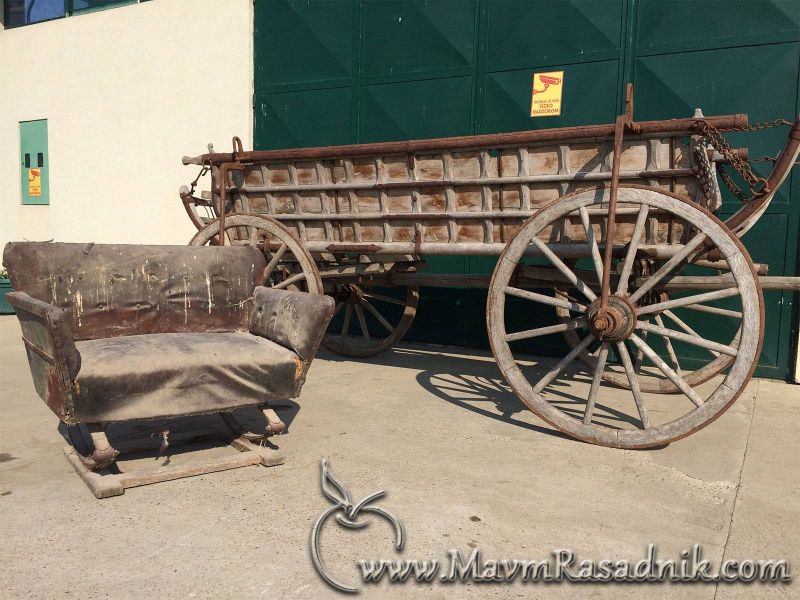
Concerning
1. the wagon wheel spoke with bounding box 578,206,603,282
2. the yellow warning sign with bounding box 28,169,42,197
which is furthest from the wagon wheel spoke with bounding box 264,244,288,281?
the yellow warning sign with bounding box 28,169,42,197

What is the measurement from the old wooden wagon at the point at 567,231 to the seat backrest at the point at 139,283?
94cm

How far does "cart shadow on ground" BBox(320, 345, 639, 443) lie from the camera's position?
4070 millimetres

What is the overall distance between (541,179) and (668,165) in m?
0.72

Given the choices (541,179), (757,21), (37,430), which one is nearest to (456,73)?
(757,21)

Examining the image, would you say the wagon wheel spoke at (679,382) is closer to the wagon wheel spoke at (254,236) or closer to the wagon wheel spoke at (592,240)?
the wagon wheel spoke at (592,240)

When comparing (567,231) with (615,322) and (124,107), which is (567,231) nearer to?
(615,322)

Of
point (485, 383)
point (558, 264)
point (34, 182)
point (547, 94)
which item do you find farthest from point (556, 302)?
point (34, 182)

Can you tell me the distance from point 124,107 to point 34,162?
6.59 feet

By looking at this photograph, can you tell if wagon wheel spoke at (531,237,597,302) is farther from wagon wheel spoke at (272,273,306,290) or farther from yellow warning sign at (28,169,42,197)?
yellow warning sign at (28,169,42,197)

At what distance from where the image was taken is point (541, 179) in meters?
3.94

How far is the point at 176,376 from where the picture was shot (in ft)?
9.71

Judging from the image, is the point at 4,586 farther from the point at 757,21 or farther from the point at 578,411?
the point at 757,21

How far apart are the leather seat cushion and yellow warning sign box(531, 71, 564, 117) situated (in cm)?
408

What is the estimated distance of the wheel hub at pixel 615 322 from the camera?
136 inches
